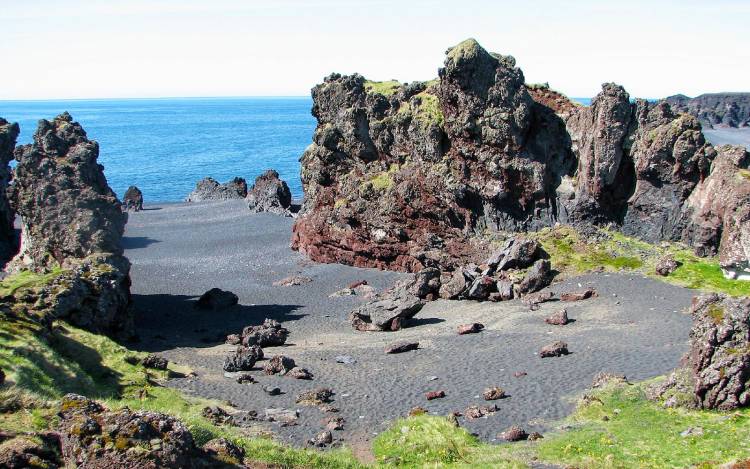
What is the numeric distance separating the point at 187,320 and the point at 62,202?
9967 mm

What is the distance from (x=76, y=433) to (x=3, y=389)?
6650 mm

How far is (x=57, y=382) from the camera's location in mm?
23797

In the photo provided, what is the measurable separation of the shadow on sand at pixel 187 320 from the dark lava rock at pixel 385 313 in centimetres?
470

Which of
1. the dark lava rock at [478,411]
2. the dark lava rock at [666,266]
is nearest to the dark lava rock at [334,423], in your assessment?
the dark lava rock at [478,411]

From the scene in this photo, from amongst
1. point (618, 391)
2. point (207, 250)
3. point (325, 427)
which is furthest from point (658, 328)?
point (207, 250)

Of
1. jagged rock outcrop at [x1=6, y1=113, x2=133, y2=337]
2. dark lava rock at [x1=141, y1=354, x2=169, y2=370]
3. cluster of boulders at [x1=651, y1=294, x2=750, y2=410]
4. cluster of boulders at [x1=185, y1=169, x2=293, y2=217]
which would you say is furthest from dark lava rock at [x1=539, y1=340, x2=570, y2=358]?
cluster of boulders at [x1=185, y1=169, x2=293, y2=217]

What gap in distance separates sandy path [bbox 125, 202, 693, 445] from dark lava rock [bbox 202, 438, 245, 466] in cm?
756

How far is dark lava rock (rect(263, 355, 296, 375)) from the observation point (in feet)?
105

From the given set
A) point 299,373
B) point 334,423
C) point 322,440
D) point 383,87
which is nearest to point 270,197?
point 383,87

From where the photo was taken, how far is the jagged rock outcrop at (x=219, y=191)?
9444 centimetres

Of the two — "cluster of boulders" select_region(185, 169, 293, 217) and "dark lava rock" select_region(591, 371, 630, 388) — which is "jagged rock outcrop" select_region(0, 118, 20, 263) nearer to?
"cluster of boulders" select_region(185, 169, 293, 217)

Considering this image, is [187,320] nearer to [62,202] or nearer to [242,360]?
[62,202]

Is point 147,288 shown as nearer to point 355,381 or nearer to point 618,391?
point 355,381

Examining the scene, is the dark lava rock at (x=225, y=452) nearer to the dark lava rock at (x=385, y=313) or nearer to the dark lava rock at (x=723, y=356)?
the dark lava rock at (x=723, y=356)
